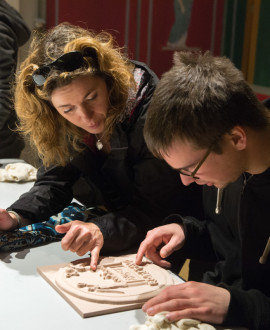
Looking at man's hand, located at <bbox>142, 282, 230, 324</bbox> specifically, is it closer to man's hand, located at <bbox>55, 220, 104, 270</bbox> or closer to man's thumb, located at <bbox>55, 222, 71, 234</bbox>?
→ man's hand, located at <bbox>55, 220, 104, 270</bbox>

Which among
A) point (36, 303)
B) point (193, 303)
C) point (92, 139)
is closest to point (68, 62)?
point (92, 139)

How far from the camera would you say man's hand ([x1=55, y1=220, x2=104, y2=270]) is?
67.6 inches

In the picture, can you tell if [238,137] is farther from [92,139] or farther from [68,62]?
[92,139]

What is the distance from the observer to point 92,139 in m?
2.14

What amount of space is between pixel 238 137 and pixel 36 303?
691mm

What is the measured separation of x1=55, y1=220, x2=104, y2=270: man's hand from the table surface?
0.23ft

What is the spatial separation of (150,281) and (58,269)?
29 centimetres

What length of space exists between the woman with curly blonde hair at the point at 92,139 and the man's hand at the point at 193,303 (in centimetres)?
38

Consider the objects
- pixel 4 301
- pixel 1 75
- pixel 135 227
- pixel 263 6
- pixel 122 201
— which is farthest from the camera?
pixel 263 6

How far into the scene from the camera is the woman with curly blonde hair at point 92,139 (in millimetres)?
1865

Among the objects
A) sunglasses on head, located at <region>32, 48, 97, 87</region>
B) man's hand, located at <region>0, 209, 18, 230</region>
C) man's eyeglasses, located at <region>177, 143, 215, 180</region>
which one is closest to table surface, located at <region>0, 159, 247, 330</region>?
man's hand, located at <region>0, 209, 18, 230</region>

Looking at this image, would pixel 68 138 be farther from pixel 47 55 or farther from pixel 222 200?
pixel 222 200

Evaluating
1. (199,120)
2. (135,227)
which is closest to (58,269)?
(135,227)

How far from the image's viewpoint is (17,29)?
317cm
